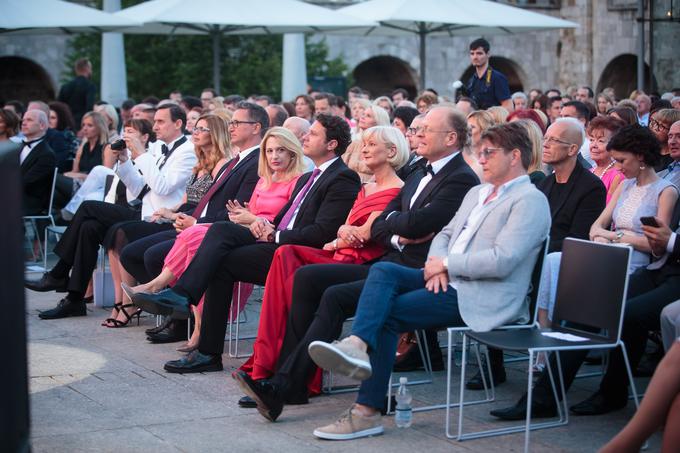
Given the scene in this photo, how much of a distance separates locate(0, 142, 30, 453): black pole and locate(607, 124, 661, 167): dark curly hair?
3630 mm

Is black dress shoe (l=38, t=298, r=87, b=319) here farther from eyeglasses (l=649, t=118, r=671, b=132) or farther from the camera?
eyeglasses (l=649, t=118, r=671, b=132)

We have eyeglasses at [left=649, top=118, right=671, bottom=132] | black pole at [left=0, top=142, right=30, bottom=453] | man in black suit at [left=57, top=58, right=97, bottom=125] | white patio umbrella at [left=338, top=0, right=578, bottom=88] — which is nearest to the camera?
black pole at [left=0, top=142, right=30, bottom=453]

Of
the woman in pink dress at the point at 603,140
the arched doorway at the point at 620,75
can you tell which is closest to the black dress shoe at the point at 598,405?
the woman in pink dress at the point at 603,140

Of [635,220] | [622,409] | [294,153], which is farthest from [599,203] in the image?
[294,153]

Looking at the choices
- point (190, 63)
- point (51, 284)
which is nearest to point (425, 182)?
point (51, 284)

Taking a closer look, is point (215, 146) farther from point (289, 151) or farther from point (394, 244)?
point (394, 244)

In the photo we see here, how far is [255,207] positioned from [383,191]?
41.8 inches

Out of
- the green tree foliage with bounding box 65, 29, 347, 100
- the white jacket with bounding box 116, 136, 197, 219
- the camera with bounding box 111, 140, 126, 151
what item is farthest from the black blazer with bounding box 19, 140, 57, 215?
the green tree foliage with bounding box 65, 29, 347, 100

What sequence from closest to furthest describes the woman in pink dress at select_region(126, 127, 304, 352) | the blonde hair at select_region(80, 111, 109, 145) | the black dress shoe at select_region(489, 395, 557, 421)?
the black dress shoe at select_region(489, 395, 557, 421)
the woman in pink dress at select_region(126, 127, 304, 352)
the blonde hair at select_region(80, 111, 109, 145)

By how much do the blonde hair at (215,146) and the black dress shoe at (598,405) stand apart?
356cm

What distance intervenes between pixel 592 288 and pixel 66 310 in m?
4.71

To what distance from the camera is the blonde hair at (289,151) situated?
7145 millimetres

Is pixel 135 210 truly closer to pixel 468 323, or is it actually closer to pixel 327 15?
pixel 468 323

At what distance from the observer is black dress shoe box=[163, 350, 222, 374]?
661 cm
